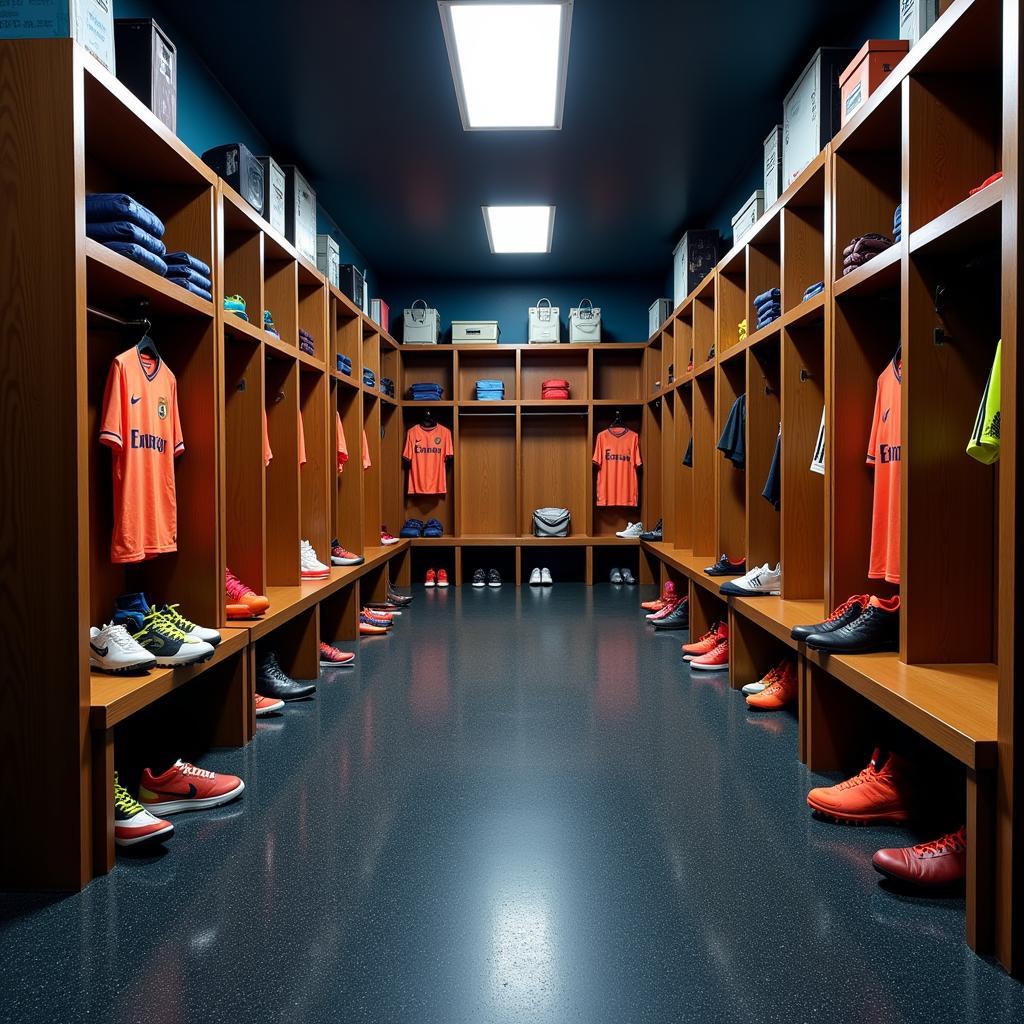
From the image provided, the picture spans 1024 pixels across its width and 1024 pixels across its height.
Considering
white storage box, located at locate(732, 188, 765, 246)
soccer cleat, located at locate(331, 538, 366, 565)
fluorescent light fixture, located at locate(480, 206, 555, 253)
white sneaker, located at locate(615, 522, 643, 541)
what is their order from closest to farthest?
white storage box, located at locate(732, 188, 765, 246) < soccer cleat, located at locate(331, 538, 366, 565) < fluorescent light fixture, located at locate(480, 206, 555, 253) < white sneaker, located at locate(615, 522, 643, 541)

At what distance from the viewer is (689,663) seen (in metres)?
4.38

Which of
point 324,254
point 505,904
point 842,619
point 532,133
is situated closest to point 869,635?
point 842,619

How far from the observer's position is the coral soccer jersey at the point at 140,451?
2557 mm

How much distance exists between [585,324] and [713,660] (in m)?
4.58

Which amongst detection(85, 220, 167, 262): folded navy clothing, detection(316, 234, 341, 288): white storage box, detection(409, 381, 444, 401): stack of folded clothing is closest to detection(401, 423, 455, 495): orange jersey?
detection(409, 381, 444, 401): stack of folded clothing

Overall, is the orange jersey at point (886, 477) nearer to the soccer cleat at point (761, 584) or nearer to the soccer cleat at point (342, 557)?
the soccer cleat at point (761, 584)

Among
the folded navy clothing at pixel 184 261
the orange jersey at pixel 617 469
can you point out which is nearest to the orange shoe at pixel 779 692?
the folded navy clothing at pixel 184 261

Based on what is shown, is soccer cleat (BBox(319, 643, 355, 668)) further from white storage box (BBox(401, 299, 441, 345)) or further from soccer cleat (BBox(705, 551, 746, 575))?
white storage box (BBox(401, 299, 441, 345))

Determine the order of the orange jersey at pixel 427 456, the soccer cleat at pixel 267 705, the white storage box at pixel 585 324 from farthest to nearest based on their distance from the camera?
the orange jersey at pixel 427 456, the white storage box at pixel 585 324, the soccer cleat at pixel 267 705

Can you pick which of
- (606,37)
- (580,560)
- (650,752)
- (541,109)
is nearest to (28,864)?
(650,752)

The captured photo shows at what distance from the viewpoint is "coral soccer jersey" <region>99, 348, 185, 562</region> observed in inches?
101

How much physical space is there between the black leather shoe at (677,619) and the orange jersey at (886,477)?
2.66 metres

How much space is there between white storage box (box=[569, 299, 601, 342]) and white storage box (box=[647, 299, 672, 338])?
53 centimetres

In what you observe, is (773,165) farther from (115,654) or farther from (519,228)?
(115,654)
